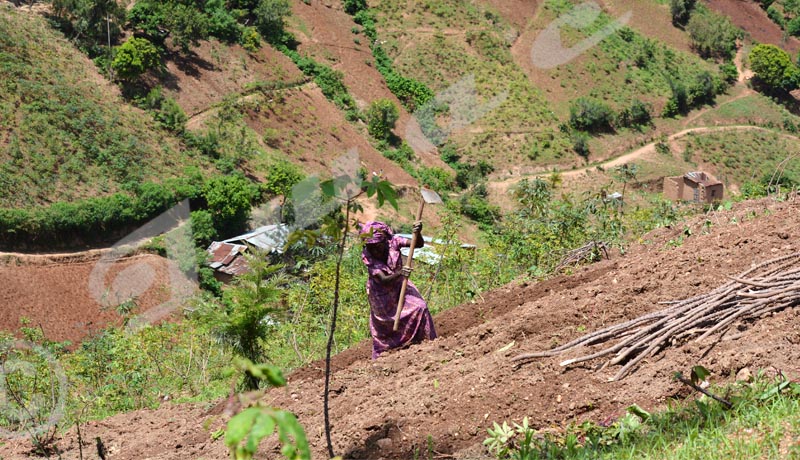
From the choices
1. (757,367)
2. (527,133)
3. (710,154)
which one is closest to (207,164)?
(527,133)

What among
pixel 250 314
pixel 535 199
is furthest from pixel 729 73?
pixel 250 314

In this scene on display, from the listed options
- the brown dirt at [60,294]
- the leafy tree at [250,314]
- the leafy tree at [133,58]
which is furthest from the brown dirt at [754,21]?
the leafy tree at [250,314]

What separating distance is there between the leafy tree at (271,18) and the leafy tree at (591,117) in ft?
38.2

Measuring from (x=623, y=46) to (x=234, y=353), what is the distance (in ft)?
121

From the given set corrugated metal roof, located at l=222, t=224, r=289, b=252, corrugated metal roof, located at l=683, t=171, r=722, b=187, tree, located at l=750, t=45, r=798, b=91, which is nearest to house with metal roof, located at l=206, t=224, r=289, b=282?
corrugated metal roof, located at l=222, t=224, r=289, b=252

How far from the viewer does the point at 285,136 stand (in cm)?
2959

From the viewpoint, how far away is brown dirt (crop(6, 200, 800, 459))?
4.55m

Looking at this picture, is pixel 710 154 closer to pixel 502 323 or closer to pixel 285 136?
pixel 285 136

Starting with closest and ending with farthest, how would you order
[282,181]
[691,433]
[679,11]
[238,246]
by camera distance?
[691,433]
[238,246]
[282,181]
[679,11]

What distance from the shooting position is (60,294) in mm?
20328

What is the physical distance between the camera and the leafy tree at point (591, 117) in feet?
116

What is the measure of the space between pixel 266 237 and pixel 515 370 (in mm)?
19250
